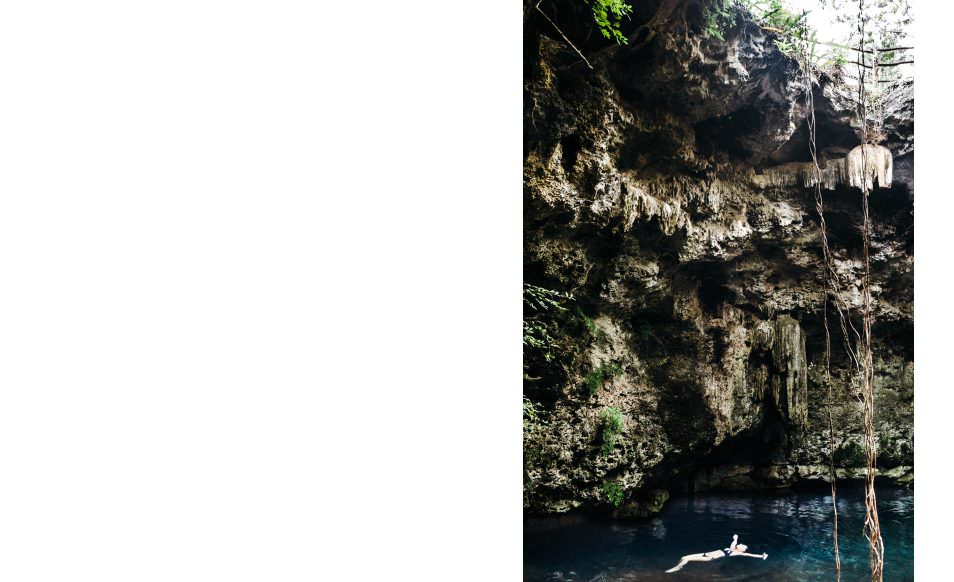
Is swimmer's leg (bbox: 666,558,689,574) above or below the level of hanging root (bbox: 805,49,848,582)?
below

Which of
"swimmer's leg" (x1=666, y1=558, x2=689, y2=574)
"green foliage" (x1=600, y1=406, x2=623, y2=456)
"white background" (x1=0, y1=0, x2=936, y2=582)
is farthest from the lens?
"green foliage" (x1=600, y1=406, x2=623, y2=456)

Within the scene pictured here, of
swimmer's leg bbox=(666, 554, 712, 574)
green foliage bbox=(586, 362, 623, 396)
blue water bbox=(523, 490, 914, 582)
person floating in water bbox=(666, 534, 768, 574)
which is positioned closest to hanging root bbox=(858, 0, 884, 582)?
blue water bbox=(523, 490, 914, 582)

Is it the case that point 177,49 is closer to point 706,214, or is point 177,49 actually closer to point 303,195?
point 303,195

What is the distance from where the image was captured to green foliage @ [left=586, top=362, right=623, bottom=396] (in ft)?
6.69

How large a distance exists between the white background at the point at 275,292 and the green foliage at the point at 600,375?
31 centimetres

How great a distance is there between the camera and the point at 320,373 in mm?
1875

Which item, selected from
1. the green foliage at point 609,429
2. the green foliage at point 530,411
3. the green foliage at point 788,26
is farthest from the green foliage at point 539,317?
the green foliage at point 788,26

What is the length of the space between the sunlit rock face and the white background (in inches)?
5.2

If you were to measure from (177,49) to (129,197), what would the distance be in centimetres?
59

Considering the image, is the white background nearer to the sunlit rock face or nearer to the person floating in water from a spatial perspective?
the sunlit rock face

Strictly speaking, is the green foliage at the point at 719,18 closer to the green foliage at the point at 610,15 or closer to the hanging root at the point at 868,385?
the green foliage at the point at 610,15

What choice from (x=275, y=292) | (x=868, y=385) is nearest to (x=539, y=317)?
(x=275, y=292)

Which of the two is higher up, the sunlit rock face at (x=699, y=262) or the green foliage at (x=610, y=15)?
the green foliage at (x=610, y=15)

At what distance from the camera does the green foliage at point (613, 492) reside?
199 centimetres
